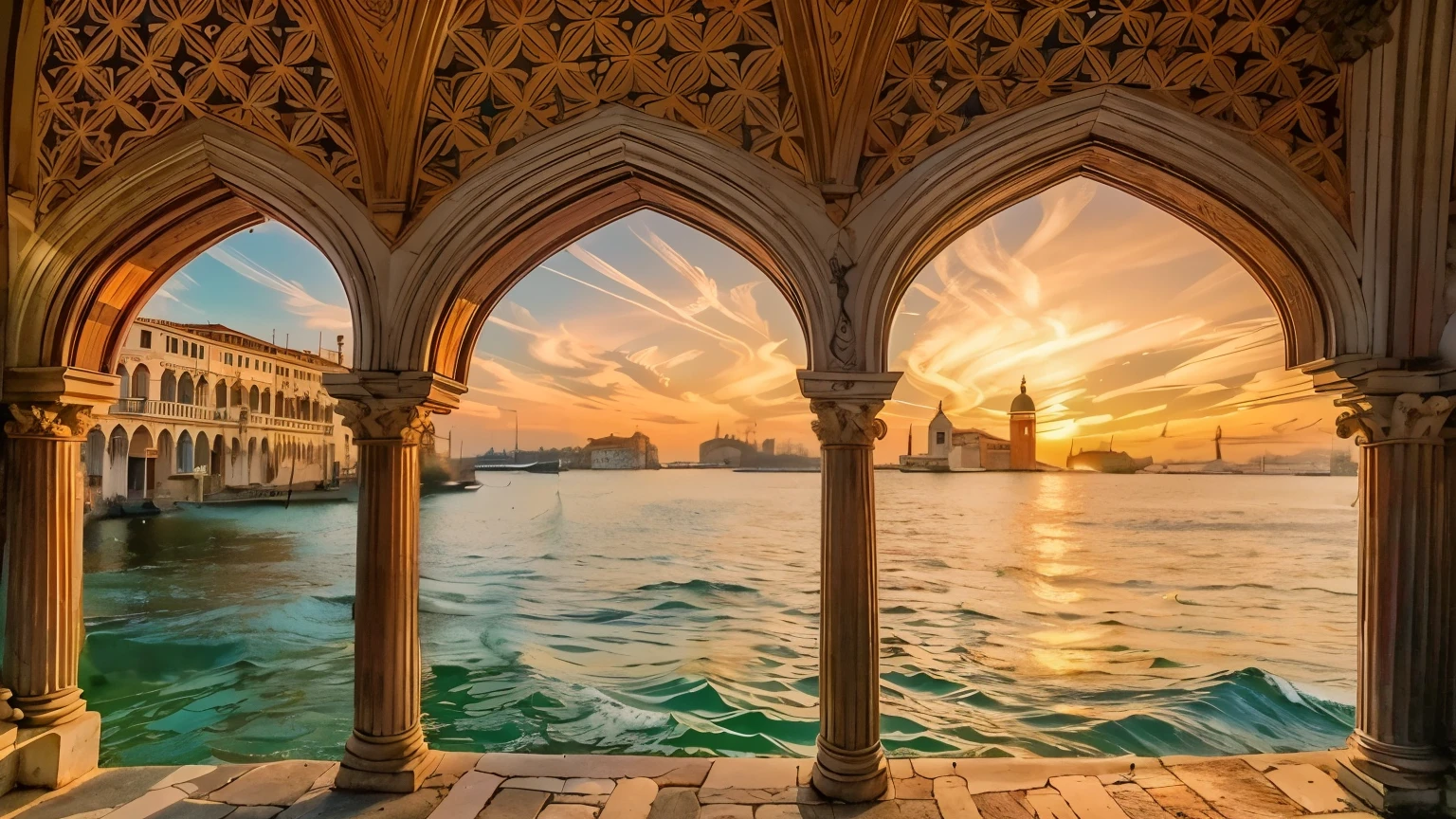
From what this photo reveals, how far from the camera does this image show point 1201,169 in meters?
3.36

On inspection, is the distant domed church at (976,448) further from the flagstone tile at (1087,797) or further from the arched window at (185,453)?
the arched window at (185,453)

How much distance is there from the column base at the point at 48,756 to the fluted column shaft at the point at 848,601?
3.87 meters


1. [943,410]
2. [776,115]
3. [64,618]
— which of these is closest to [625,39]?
[776,115]

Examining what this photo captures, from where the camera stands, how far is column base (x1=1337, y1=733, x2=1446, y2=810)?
312 centimetres

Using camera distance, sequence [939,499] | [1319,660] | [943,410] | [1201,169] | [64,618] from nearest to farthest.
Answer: [1201,169] → [64,618] → [1319,660] → [943,410] → [939,499]

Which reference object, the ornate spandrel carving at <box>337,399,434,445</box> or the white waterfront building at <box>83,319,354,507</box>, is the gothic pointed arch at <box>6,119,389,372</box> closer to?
the ornate spandrel carving at <box>337,399,434,445</box>

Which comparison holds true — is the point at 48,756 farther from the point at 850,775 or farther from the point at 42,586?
the point at 850,775

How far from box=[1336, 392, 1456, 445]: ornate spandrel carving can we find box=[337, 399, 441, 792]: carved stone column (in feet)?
15.6

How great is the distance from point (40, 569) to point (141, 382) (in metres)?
6.06

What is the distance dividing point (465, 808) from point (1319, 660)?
8.25 m

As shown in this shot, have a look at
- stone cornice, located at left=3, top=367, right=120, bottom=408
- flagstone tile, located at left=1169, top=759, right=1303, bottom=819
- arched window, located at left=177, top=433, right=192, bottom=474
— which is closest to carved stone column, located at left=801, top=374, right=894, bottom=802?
flagstone tile, located at left=1169, top=759, right=1303, bottom=819

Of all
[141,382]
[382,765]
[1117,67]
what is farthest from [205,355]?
[1117,67]

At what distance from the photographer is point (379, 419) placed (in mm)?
3459

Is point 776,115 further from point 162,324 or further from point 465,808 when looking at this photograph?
point 162,324
